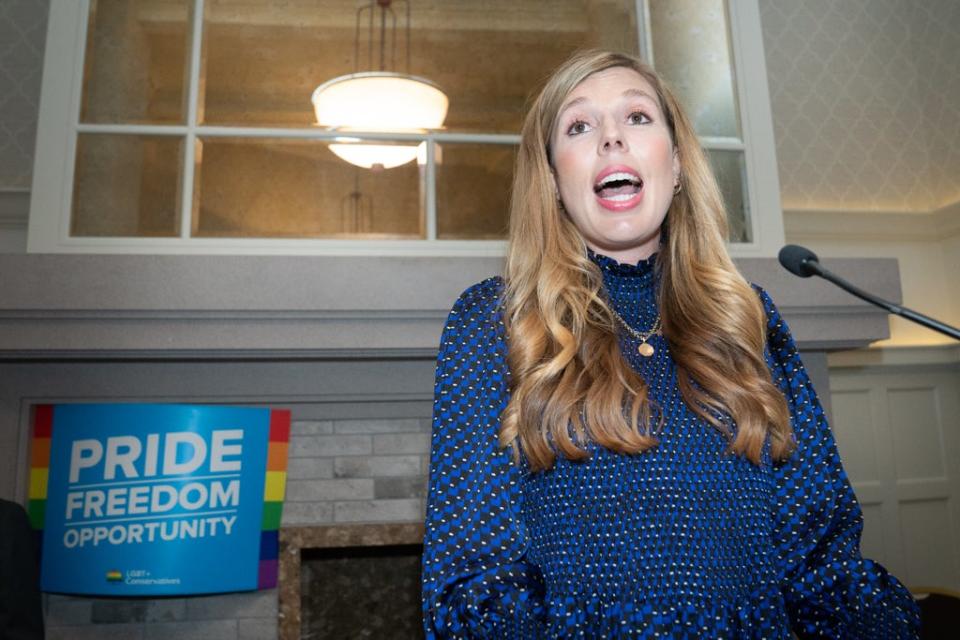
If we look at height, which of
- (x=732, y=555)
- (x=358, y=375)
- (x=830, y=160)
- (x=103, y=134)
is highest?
(x=830, y=160)

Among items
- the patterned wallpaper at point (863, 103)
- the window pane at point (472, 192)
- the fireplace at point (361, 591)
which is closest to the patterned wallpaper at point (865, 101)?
the patterned wallpaper at point (863, 103)

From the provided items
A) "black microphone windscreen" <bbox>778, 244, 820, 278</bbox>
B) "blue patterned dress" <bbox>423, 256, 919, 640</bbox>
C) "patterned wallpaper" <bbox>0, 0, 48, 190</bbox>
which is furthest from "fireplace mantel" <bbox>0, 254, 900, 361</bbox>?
"blue patterned dress" <bbox>423, 256, 919, 640</bbox>

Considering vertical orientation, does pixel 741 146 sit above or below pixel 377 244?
above

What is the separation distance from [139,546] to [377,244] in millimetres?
1168

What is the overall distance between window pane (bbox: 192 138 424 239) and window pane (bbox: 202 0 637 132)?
0.38ft

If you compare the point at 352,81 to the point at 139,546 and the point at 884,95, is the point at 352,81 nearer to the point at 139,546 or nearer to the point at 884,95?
the point at 139,546

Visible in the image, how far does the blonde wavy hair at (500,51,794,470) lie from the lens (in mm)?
842

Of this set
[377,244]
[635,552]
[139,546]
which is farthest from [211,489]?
[635,552]

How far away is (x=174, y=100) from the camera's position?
250 centimetres

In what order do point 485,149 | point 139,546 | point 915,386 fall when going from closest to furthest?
point 139,546, point 485,149, point 915,386

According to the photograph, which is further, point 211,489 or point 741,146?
point 741,146

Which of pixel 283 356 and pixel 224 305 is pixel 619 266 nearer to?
pixel 224 305

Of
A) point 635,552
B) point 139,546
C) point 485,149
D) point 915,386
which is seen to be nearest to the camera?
point 635,552

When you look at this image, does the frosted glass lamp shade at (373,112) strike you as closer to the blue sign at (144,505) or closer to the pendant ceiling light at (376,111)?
the pendant ceiling light at (376,111)
